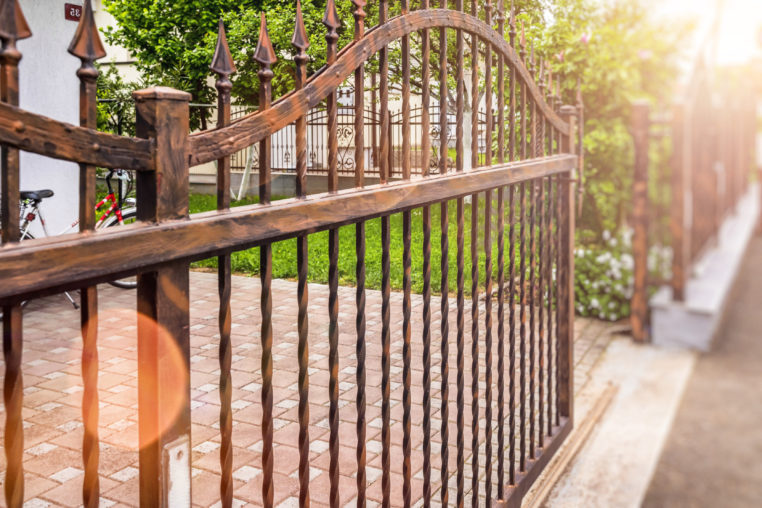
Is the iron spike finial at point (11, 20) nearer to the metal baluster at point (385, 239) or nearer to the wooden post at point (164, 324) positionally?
the wooden post at point (164, 324)

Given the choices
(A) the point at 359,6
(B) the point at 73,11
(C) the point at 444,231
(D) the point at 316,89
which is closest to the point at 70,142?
(D) the point at 316,89

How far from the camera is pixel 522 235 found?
2721 millimetres

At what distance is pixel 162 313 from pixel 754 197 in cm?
1565

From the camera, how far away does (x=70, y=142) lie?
0.94 meters

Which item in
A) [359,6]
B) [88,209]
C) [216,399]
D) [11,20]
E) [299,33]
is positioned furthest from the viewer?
[216,399]

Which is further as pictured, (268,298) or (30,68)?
(30,68)

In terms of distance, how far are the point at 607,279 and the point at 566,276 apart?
108 inches

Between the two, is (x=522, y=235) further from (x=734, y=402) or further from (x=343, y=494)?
(x=734, y=402)

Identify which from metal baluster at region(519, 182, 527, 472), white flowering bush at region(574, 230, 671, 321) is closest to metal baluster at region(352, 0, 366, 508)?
metal baluster at region(519, 182, 527, 472)

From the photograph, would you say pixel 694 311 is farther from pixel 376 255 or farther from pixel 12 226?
pixel 12 226

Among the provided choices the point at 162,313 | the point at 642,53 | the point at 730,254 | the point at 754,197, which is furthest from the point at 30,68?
the point at 754,197

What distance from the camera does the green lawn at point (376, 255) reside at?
12.1 ft

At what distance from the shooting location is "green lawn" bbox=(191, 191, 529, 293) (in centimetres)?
368

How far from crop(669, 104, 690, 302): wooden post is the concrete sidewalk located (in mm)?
670
